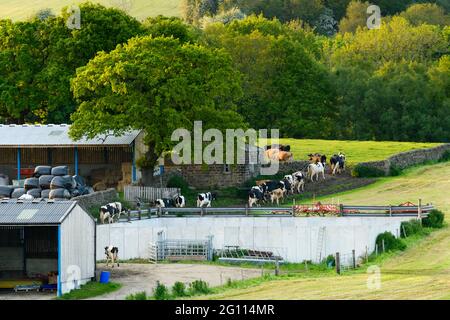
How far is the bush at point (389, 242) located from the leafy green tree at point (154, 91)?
49.1 ft

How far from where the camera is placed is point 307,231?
6912cm

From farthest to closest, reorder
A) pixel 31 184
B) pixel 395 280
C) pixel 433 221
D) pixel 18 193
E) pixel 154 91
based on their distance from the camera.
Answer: pixel 154 91 < pixel 31 184 < pixel 18 193 < pixel 433 221 < pixel 395 280

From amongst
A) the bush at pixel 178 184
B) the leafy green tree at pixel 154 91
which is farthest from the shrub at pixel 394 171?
the bush at pixel 178 184

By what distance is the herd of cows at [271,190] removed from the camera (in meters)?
69.8

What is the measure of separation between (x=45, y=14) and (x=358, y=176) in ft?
258

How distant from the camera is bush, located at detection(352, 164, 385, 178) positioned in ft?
279

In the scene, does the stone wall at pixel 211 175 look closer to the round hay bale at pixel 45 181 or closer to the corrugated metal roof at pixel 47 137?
the corrugated metal roof at pixel 47 137

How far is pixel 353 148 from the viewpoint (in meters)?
94.4

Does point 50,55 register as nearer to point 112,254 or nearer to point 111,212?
point 111,212

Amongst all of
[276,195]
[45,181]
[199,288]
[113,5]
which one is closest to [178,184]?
[276,195]

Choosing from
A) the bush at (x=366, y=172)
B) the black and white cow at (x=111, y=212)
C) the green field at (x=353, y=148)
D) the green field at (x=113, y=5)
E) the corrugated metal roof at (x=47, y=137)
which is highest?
the green field at (x=113, y=5)

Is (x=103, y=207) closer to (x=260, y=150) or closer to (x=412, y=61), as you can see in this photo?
(x=260, y=150)

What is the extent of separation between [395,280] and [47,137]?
1239 inches

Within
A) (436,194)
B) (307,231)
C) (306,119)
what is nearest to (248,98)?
(306,119)
